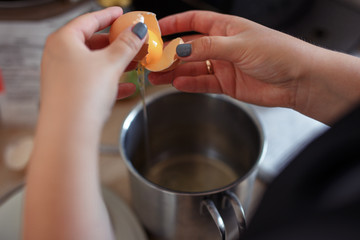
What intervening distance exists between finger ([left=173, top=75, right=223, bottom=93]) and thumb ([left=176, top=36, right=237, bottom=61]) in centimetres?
13

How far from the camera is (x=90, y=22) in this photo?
458 millimetres

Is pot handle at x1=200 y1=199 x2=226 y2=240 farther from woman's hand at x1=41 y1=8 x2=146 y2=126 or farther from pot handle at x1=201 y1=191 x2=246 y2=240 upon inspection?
woman's hand at x1=41 y1=8 x2=146 y2=126

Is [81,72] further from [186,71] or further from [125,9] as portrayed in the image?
[125,9]

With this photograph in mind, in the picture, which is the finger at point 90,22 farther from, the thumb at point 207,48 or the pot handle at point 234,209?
the pot handle at point 234,209

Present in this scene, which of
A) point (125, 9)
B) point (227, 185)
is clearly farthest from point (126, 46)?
point (125, 9)

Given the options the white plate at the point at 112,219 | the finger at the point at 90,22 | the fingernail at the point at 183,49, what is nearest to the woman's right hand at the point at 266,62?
the fingernail at the point at 183,49

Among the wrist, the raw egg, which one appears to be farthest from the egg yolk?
the wrist

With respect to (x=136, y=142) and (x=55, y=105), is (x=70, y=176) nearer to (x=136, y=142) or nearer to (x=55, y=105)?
(x=55, y=105)

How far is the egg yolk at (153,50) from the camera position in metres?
0.55

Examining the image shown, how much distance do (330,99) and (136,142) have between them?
1.15ft

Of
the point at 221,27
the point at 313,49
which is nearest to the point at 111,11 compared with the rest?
the point at 221,27

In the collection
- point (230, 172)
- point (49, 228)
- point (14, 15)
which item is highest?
point (49, 228)

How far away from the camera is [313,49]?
1.66 feet

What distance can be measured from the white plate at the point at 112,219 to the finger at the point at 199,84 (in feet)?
0.85
